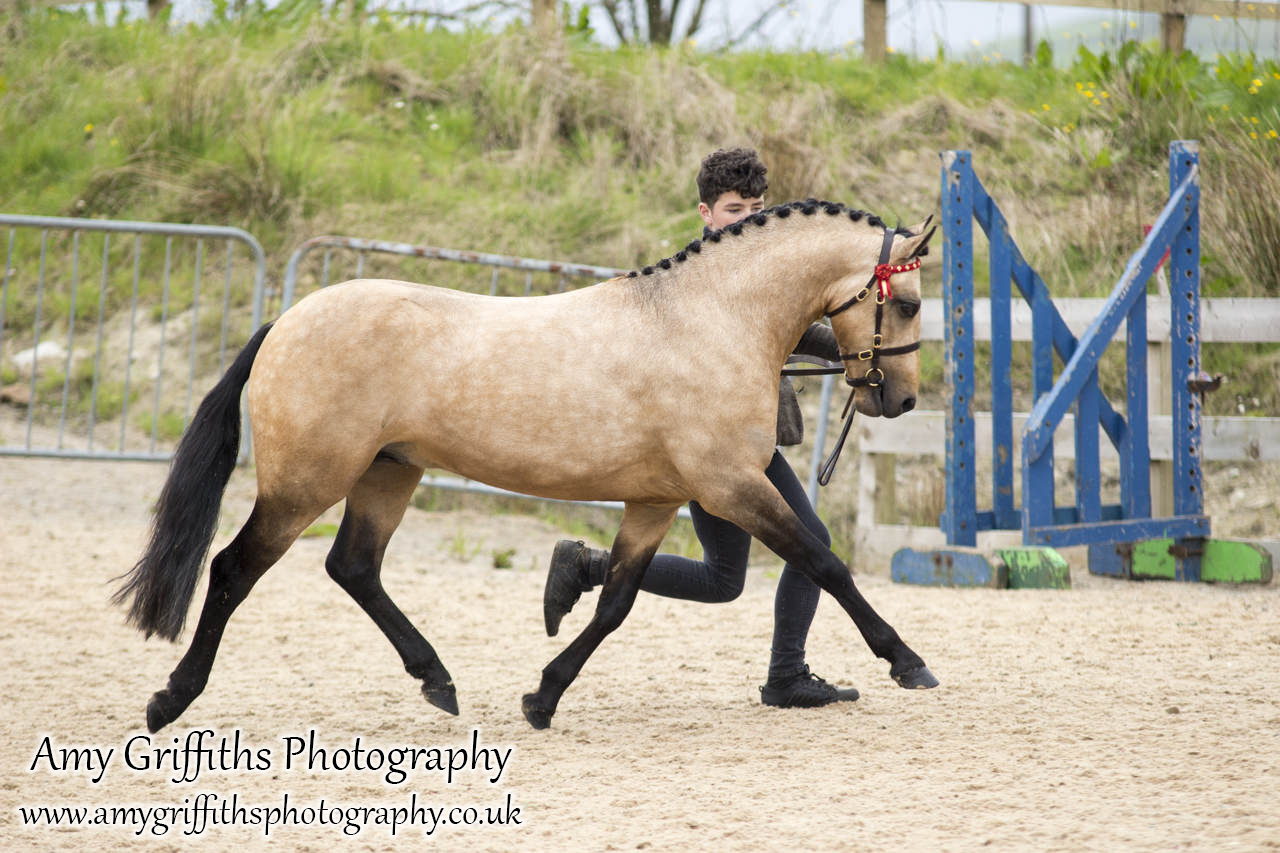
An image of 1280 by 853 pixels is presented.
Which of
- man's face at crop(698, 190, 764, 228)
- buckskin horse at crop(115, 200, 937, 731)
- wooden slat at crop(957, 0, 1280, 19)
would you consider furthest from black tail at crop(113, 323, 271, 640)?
wooden slat at crop(957, 0, 1280, 19)

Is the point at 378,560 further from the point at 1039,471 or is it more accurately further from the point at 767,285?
the point at 1039,471

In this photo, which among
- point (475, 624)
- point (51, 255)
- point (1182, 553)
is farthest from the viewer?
point (51, 255)

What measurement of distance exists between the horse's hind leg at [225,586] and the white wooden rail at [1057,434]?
4.03 meters

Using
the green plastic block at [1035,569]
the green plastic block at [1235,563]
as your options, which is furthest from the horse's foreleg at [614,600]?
the green plastic block at [1235,563]

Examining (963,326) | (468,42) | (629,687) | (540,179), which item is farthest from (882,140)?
(629,687)

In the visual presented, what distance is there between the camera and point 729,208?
13.2 feet

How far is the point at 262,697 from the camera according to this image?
4.27 metres

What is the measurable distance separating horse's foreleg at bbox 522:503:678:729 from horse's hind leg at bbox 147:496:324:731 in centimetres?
91

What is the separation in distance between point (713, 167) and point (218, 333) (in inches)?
261

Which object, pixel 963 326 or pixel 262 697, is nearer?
pixel 262 697

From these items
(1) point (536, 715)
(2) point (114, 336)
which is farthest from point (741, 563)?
(2) point (114, 336)

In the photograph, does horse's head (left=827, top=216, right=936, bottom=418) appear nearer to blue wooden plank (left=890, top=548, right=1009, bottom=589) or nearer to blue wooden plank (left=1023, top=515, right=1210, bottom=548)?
blue wooden plank (left=1023, top=515, right=1210, bottom=548)

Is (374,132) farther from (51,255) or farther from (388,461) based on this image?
(388,461)

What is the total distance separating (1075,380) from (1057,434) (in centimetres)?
132
